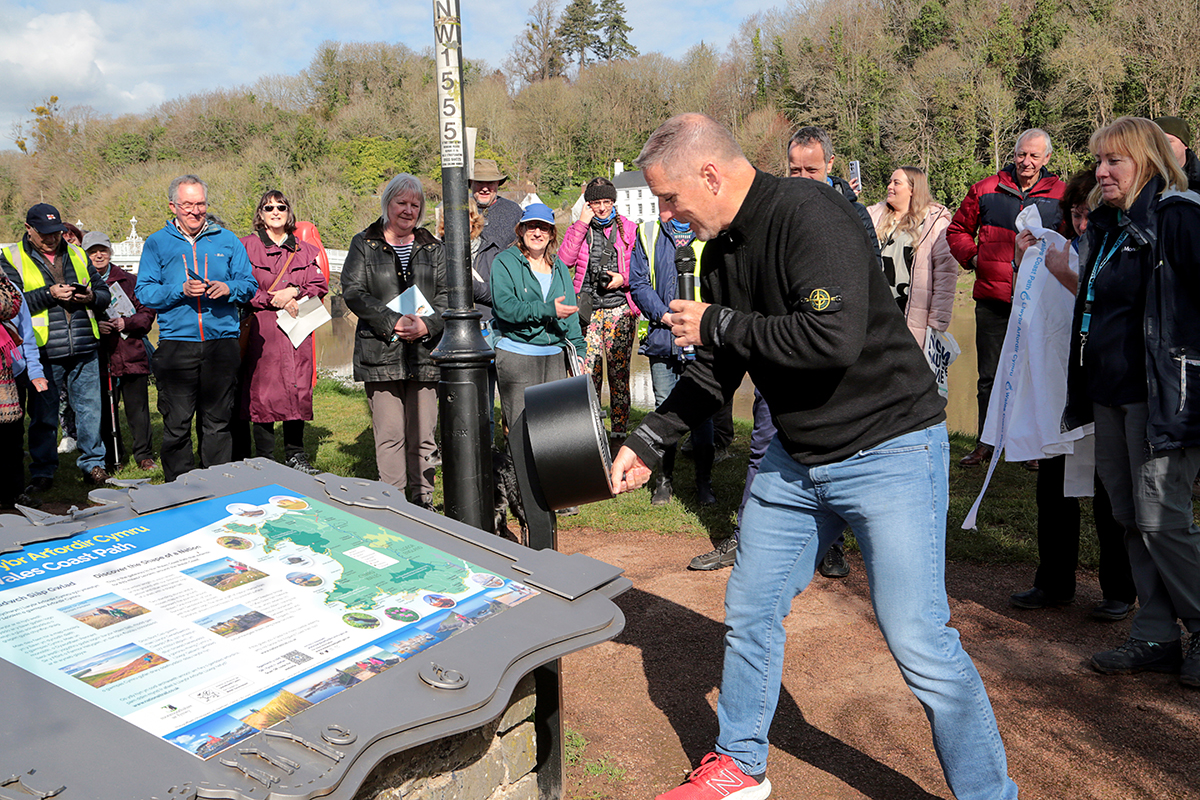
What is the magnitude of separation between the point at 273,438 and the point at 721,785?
5.48 meters

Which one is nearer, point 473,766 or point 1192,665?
point 473,766

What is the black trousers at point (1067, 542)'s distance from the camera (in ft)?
14.1

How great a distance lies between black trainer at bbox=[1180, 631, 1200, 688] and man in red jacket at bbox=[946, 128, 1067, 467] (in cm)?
349

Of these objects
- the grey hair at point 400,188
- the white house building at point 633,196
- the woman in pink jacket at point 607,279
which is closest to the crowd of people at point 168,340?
the grey hair at point 400,188

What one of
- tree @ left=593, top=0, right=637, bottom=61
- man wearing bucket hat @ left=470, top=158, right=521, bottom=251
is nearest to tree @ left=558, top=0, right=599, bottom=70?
tree @ left=593, top=0, right=637, bottom=61

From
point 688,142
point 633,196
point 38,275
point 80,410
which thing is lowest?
point 80,410

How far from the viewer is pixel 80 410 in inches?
299

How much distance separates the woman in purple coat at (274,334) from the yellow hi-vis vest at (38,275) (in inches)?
59.9

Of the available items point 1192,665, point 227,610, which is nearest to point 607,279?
point 1192,665

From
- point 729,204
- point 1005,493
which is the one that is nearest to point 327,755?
point 729,204

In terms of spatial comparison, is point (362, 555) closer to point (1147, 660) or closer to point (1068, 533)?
point (1147, 660)

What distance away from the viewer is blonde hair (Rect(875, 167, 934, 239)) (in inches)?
274

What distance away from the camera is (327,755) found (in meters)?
1.73

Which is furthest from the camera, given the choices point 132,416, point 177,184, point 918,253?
point 132,416
